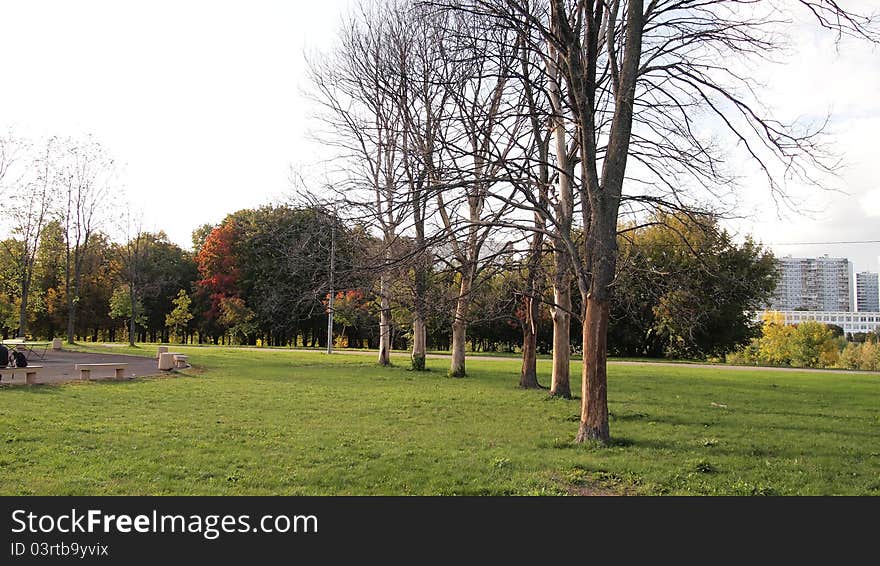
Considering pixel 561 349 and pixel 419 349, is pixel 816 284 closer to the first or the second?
pixel 419 349

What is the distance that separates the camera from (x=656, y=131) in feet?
37.2

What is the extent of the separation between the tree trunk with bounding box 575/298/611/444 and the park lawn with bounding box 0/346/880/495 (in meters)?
0.39

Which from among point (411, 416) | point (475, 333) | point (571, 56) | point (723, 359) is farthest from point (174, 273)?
point (571, 56)

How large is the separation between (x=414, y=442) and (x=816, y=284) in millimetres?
60468

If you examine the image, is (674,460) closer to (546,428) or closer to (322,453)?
(546,428)

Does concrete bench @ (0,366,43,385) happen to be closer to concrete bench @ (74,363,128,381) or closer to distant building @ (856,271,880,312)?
concrete bench @ (74,363,128,381)

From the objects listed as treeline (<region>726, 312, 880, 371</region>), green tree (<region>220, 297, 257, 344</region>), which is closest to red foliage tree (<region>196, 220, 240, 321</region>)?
green tree (<region>220, 297, 257, 344</region>)

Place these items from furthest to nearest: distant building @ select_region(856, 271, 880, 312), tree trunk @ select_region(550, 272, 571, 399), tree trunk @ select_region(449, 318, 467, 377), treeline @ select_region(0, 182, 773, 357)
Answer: distant building @ select_region(856, 271, 880, 312) < treeline @ select_region(0, 182, 773, 357) < tree trunk @ select_region(449, 318, 467, 377) < tree trunk @ select_region(550, 272, 571, 399)

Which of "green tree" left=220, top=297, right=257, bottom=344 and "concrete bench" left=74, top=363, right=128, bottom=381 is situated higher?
"green tree" left=220, top=297, right=257, bottom=344

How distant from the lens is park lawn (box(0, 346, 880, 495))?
755cm

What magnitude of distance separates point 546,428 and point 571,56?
6203 mm

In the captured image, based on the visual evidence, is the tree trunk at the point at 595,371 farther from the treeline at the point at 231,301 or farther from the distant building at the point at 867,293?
the distant building at the point at 867,293

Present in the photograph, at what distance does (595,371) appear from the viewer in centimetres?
996

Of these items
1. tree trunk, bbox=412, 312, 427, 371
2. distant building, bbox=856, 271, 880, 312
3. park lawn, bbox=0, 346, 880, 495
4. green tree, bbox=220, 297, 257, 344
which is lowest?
park lawn, bbox=0, 346, 880, 495
